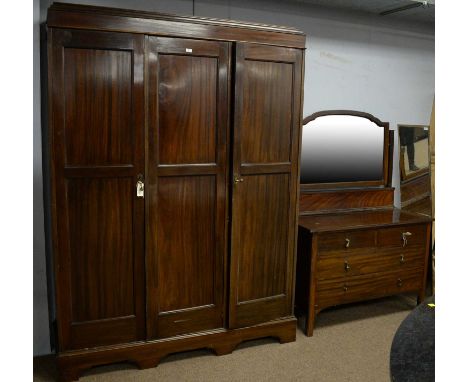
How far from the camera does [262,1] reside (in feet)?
10.3

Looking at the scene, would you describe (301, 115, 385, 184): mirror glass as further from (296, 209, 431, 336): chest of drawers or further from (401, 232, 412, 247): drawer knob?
(401, 232, 412, 247): drawer knob

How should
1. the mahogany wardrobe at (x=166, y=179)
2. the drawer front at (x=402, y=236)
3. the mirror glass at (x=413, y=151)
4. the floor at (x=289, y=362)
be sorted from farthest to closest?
1. the mirror glass at (x=413, y=151)
2. the drawer front at (x=402, y=236)
3. the floor at (x=289, y=362)
4. the mahogany wardrobe at (x=166, y=179)

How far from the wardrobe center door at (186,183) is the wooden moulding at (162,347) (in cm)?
7

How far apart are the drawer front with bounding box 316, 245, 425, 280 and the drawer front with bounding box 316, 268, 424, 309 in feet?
0.13

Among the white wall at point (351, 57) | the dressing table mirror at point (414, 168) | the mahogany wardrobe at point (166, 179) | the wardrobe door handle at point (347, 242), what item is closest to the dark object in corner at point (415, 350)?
the mahogany wardrobe at point (166, 179)

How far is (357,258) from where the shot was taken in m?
3.04

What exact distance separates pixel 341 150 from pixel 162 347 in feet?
6.21

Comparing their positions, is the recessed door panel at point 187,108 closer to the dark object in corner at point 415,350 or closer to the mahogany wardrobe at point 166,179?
the mahogany wardrobe at point 166,179

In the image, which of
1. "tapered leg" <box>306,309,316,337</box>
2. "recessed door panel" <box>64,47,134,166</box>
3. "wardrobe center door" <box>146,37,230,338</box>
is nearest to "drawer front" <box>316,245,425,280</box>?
"tapered leg" <box>306,309,316,337</box>

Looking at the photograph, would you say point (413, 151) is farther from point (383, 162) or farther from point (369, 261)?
point (369, 261)

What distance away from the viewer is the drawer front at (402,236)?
310cm

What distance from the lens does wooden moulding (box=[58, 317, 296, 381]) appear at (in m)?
2.46

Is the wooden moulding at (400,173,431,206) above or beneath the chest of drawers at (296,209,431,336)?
above
